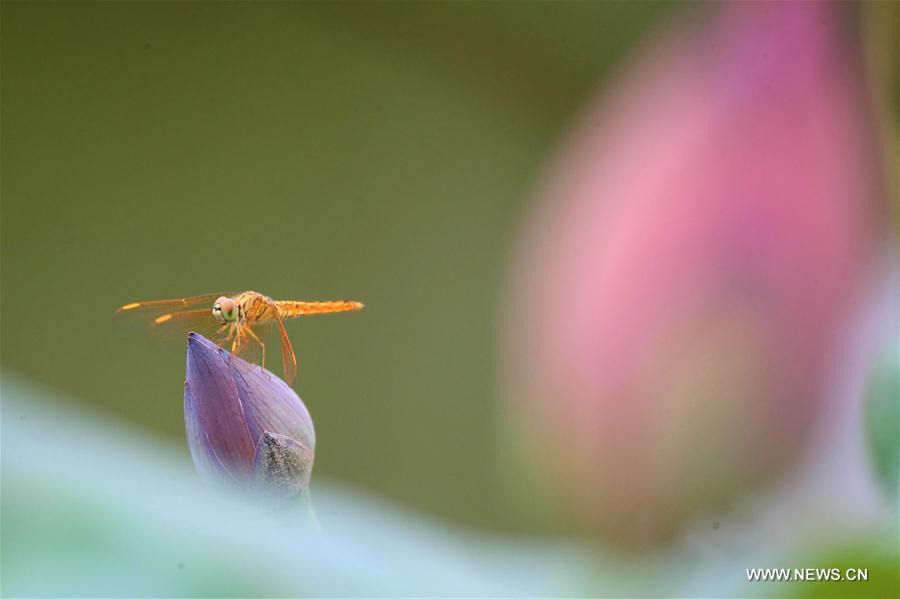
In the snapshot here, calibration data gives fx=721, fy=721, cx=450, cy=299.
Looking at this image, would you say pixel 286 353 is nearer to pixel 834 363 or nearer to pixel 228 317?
pixel 228 317

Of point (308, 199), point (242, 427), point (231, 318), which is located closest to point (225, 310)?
point (231, 318)

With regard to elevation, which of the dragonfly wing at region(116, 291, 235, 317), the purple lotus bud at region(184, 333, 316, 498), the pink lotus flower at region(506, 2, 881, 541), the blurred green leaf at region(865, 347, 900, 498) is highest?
the pink lotus flower at region(506, 2, 881, 541)

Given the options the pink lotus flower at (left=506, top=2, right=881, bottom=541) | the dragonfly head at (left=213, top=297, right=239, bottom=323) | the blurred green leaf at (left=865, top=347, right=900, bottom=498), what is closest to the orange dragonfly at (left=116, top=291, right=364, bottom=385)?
the dragonfly head at (left=213, top=297, right=239, bottom=323)

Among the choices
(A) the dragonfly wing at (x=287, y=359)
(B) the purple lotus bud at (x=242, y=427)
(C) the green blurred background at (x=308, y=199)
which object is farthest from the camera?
(C) the green blurred background at (x=308, y=199)

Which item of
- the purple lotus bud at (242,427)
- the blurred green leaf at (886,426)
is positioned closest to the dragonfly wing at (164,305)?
the purple lotus bud at (242,427)

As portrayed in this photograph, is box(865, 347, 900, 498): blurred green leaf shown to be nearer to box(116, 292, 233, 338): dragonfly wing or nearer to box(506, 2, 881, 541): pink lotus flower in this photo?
box(116, 292, 233, 338): dragonfly wing

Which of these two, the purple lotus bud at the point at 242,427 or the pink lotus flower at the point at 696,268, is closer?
the purple lotus bud at the point at 242,427

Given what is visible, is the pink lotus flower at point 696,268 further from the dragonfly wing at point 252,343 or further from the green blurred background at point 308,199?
the dragonfly wing at point 252,343
